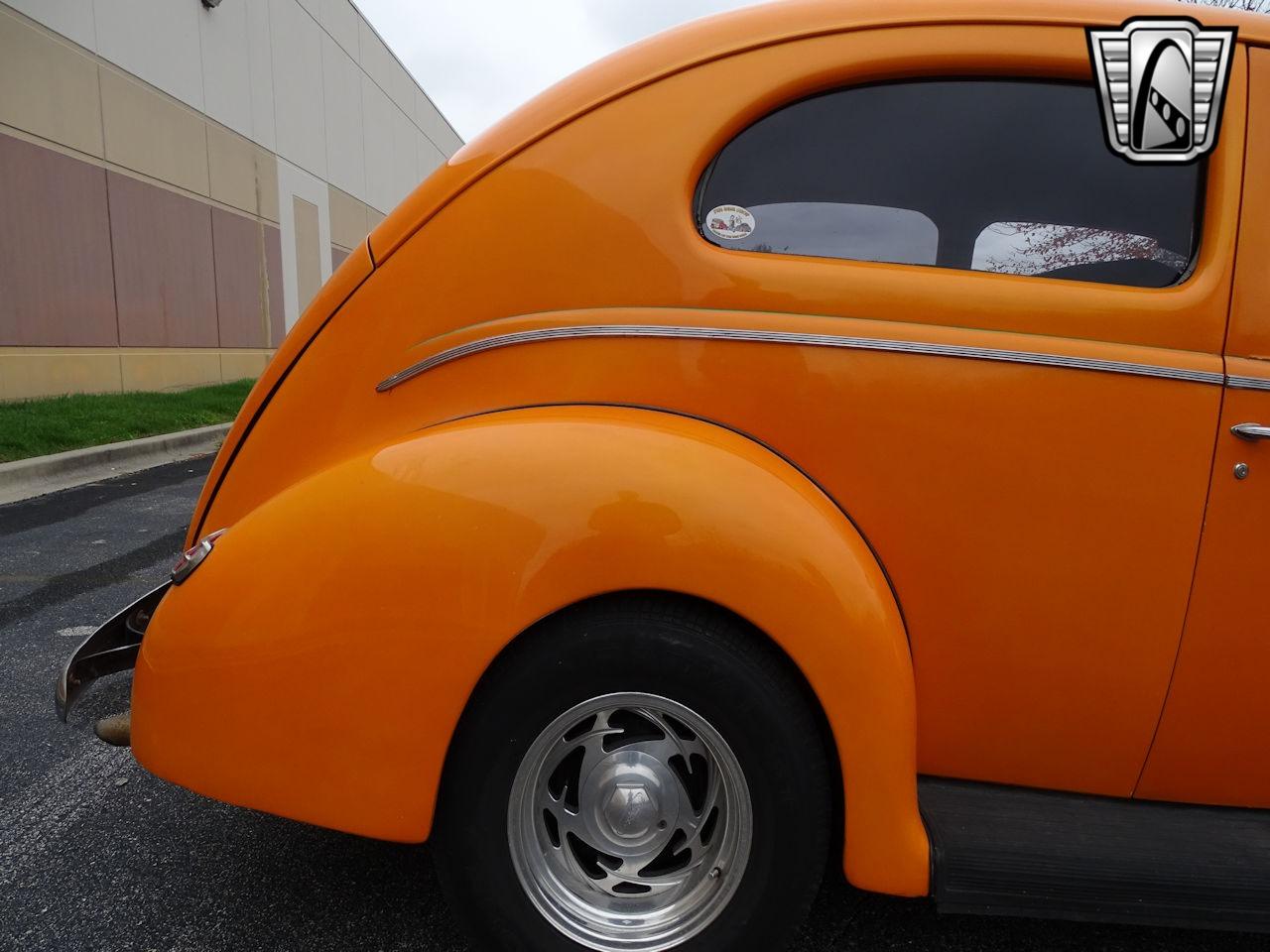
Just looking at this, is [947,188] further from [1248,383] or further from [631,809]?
[631,809]

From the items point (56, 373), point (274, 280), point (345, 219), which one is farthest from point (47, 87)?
point (345, 219)

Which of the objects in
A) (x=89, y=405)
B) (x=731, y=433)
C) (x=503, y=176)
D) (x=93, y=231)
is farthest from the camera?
(x=93, y=231)

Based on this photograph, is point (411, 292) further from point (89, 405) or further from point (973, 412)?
point (89, 405)

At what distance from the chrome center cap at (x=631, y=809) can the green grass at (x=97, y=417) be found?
288 inches

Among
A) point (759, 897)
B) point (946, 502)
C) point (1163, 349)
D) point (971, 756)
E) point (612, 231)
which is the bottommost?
point (759, 897)

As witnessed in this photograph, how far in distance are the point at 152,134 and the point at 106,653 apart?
11949mm

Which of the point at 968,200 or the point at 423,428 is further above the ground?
the point at 968,200

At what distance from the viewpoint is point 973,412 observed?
1.51m

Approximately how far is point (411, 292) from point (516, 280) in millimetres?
245

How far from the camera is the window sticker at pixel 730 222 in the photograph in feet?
5.36

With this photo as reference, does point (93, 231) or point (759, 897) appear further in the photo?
point (93, 231)

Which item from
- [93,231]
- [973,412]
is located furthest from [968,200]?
[93,231]

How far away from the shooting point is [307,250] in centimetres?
1650

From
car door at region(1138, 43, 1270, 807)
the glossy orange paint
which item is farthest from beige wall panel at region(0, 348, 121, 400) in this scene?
car door at region(1138, 43, 1270, 807)
